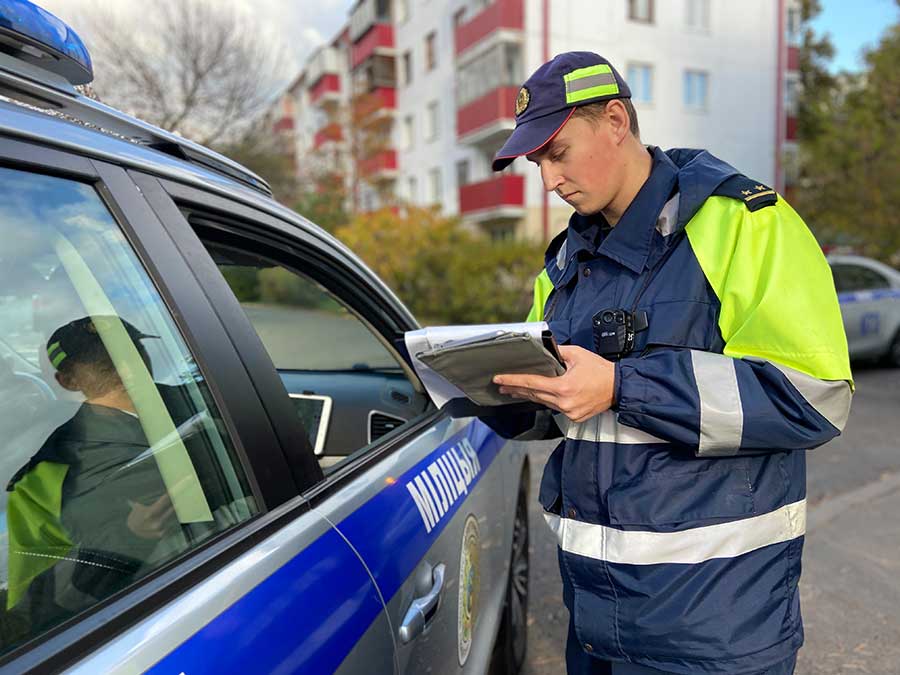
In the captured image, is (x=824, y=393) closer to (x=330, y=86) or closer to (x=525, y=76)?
(x=525, y=76)

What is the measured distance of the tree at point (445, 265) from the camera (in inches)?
452

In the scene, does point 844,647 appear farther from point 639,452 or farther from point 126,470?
point 126,470

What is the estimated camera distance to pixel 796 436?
1241mm

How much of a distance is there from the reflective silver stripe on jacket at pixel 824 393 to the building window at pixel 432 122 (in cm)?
2528

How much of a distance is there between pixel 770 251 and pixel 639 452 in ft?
1.49

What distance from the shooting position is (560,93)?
56.4 inches

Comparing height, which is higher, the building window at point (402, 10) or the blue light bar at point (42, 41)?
the building window at point (402, 10)

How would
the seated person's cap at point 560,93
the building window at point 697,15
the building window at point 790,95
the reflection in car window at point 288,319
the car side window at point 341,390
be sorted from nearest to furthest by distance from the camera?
the seated person's cap at point 560,93
the reflection in car window at point 288,319
the car side window at point 341,390
the building window at point 697,15
the building window at point 790,95

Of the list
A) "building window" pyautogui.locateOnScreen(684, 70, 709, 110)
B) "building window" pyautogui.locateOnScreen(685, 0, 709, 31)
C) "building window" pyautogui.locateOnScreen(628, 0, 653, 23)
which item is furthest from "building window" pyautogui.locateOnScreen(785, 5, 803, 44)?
"building window" pyautogui.locateOnScreen(628, 0, 653, 23)

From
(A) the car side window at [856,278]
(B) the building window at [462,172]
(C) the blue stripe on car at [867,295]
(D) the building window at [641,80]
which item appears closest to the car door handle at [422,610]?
(C) the blue stripe on car at [867,295]

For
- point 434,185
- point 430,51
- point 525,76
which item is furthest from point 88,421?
point 430,51

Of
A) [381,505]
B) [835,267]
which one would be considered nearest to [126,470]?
[381,505]

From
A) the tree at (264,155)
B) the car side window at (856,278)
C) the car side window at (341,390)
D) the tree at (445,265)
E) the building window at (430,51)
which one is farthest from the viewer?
the building window at (430,51)

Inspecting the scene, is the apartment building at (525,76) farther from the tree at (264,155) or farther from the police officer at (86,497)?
the police officer at (86,497)
